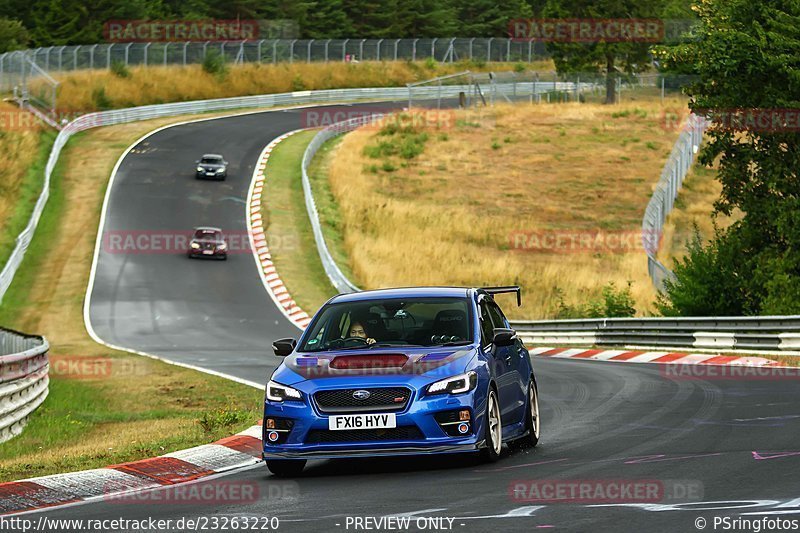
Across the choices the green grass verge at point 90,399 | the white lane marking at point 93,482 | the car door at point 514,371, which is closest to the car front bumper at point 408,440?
the car door at point 514,371

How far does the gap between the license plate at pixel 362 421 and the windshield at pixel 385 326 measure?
99 cm

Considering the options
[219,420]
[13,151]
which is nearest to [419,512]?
[219,420]

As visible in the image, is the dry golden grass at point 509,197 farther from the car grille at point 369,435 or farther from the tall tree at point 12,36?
the car grille at point 369,435

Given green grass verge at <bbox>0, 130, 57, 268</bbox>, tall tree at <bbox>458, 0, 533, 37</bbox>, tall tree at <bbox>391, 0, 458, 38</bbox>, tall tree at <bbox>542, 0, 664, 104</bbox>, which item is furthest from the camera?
tall tree at <bbox>458, 0, 533, 37</bbox>

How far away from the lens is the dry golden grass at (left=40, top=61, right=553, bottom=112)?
3003 inches

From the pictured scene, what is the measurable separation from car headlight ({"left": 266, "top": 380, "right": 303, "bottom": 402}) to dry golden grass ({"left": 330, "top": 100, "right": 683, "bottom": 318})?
27111mm

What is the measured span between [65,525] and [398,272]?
3547cm

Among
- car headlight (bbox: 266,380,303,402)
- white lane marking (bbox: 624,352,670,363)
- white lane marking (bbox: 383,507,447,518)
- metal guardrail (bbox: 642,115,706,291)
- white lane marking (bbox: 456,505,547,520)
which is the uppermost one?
white lane marking (bbox: 456,505,547,520)

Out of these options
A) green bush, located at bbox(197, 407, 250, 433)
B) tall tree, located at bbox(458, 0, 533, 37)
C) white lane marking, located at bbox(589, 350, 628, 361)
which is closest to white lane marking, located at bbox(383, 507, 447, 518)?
green bush, located at bbox(197, 407, 250, 433)

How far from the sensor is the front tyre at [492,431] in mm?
11039

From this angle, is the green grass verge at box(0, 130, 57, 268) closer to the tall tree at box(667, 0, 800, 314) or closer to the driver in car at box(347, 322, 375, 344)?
the tall tree at box(667, 0, 800, 314)

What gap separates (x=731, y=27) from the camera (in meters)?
28.8

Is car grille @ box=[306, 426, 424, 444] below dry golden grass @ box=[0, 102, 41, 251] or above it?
above

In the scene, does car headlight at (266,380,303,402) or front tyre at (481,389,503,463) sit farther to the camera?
front tyre at (481,389,503,463)
